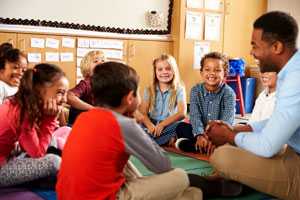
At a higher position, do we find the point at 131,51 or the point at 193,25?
the point at 193,25

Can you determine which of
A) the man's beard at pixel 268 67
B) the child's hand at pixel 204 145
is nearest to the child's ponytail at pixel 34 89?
the man's beard at pixel 268 67

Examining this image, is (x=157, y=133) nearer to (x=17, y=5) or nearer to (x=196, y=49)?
(x=17, y=5)

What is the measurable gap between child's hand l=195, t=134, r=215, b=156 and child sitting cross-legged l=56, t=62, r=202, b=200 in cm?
108

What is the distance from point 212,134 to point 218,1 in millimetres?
3663

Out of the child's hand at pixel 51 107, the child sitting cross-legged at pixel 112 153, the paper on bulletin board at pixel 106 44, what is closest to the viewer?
the child sitting cross-legged at pixel 112 153

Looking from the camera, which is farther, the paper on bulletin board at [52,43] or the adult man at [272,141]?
the paper on bulletin board at [52,43]

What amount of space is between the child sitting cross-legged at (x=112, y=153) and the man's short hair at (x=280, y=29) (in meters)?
0.61

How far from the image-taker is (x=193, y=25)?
16.4 feet

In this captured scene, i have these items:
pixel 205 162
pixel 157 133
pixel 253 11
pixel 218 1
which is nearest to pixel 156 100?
pixel 157 133

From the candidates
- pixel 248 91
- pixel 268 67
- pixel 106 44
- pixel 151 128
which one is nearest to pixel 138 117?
pixel 151 128

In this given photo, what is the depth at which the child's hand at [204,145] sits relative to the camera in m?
2.58

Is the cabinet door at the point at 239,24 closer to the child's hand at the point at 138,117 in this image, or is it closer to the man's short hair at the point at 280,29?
the child's hand at the point at 138,117

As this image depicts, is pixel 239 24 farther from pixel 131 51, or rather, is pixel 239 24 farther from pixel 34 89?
pixel 34 89

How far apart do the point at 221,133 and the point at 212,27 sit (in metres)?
3.57
